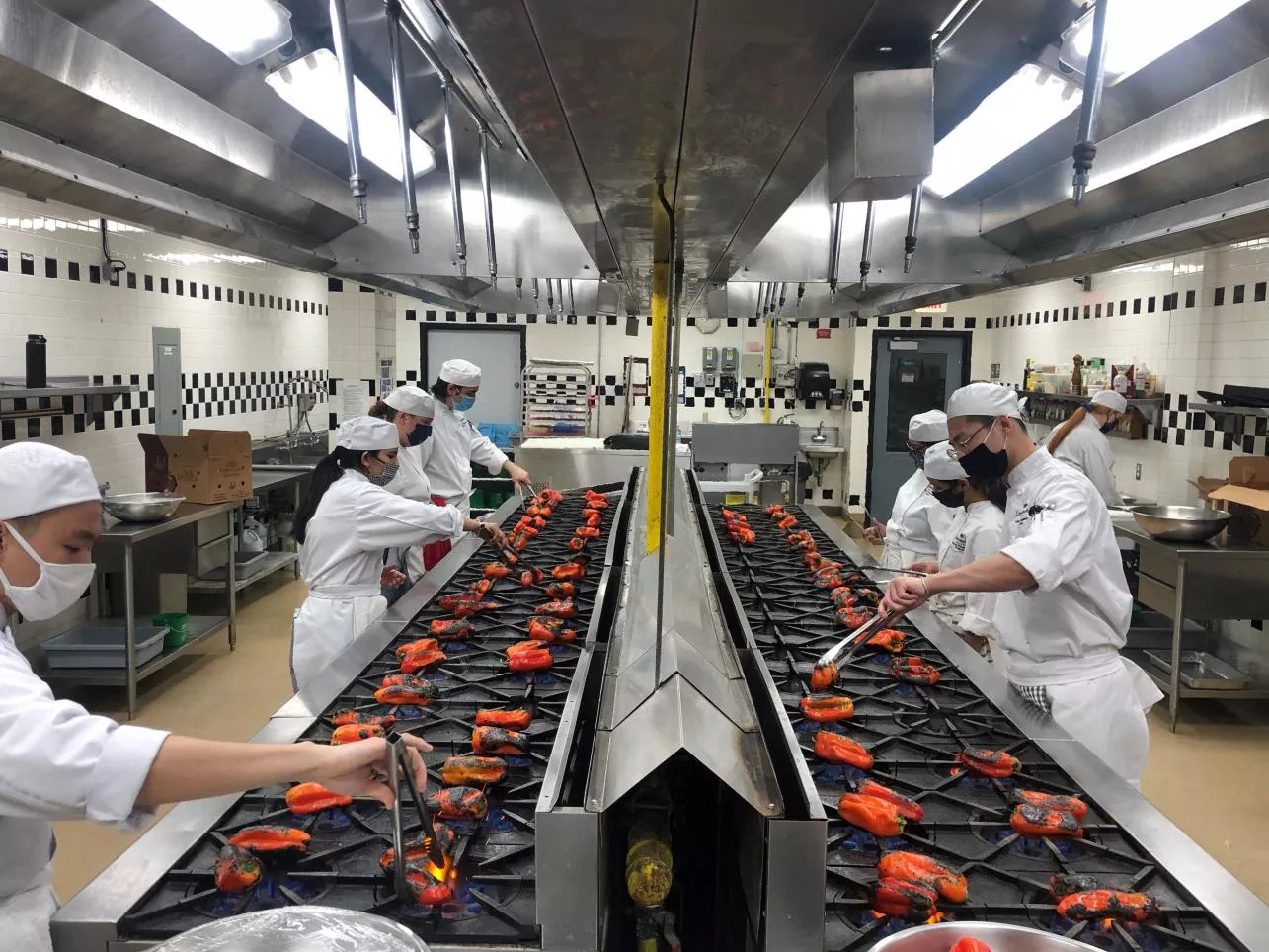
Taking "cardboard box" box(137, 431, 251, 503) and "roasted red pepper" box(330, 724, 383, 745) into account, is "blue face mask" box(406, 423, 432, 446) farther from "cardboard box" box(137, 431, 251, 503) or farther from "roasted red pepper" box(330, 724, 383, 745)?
"roasted red pepper" box(330, 724, 383, 745)

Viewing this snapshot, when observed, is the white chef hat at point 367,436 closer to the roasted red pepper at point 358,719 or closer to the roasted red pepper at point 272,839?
the roasted red pepper at point 358,719

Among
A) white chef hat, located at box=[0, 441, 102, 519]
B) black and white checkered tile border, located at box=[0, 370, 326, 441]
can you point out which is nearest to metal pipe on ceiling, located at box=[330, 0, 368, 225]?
white chef hat, located at box=[0, 441, 102, 519]

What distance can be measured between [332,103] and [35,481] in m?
2.34

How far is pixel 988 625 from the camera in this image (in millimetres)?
3656

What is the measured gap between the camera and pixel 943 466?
402 centimetres

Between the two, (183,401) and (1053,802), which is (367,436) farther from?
(183,401)

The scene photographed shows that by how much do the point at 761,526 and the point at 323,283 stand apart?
23.5 ft

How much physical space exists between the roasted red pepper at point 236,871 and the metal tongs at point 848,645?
1545 mm

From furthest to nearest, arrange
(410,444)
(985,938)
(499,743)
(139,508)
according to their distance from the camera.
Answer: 1. (139,508)
2. (410,444)
3. (499,743)
4. (985,938)

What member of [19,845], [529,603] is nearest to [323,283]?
[529,603]

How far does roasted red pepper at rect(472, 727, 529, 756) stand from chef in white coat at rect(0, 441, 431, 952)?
0.48m

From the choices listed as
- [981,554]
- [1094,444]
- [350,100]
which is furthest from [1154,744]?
[350,100]

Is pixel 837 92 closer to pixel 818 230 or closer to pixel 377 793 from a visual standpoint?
pixel 377 793

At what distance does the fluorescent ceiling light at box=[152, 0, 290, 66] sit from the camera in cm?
274
